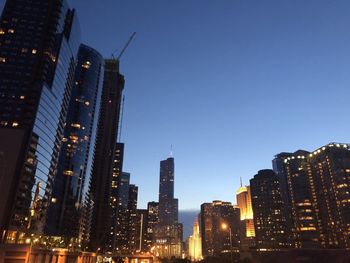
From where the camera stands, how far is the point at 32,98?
170m

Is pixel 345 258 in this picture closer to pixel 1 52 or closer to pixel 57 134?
pixel 57 134

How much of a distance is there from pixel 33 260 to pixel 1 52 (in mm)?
118436

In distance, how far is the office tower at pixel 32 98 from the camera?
154 m

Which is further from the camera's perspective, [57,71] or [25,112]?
[57,71]

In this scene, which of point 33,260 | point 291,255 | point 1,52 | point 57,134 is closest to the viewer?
point 33,260

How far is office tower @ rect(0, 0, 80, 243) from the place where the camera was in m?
154

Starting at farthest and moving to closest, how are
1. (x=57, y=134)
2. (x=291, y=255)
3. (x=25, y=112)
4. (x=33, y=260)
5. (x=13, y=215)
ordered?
(x=57, y=134) → (x=25, y=112) → (x=13, y=215) → (x=291, y=255) → (x=33, y=260)

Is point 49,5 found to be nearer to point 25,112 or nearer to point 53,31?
point 53,31

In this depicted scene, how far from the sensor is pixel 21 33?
185125 mm

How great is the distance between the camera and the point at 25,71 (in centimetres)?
Answer: 17638

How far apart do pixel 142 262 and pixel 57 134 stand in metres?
84.2

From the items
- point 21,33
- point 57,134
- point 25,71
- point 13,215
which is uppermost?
point 21,33

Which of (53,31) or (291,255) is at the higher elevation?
(53,31)

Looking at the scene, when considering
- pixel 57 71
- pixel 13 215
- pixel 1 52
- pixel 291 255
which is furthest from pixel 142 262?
pixel 1 52
